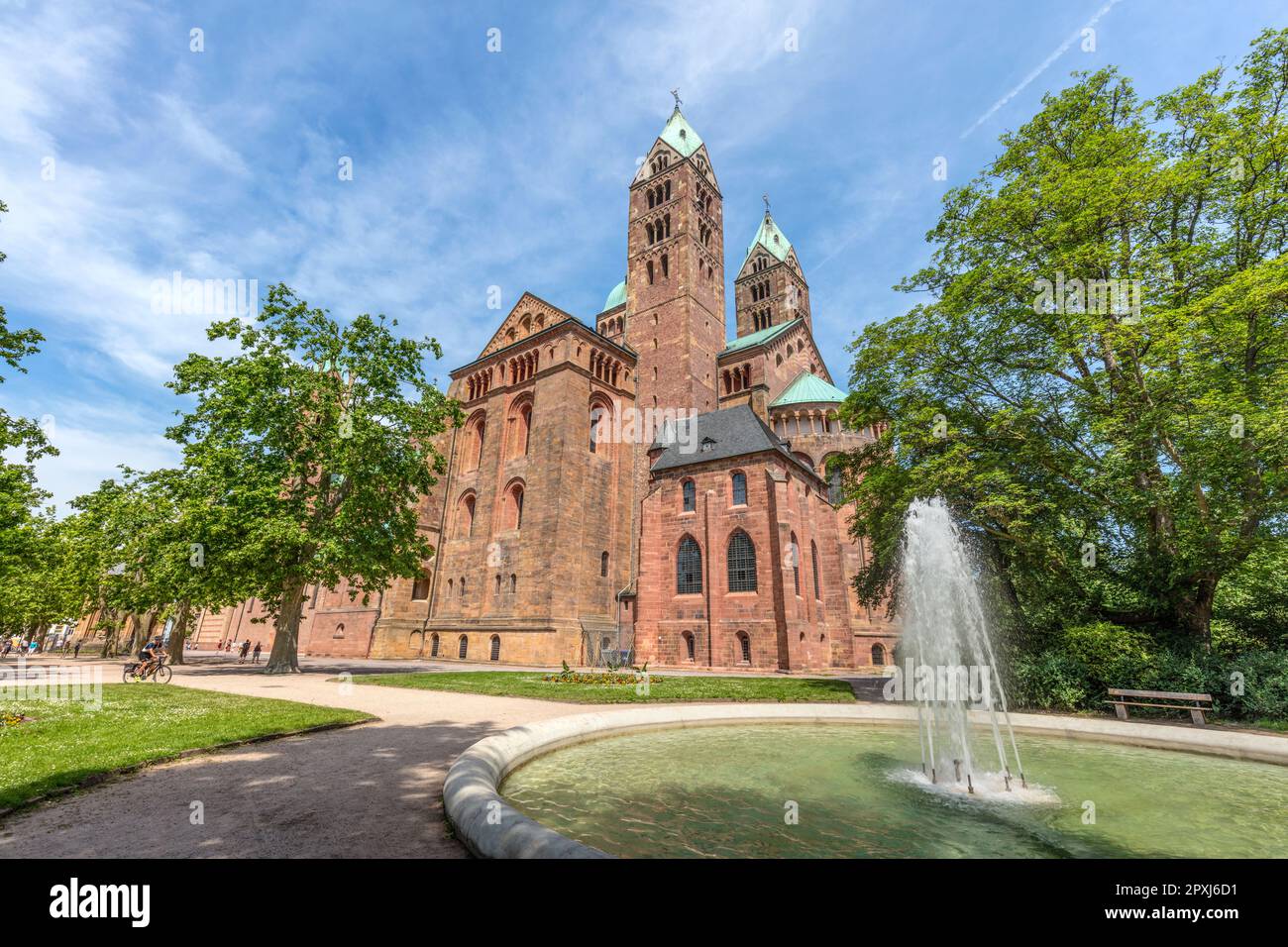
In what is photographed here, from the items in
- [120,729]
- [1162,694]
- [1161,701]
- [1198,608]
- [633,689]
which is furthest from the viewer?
[633,689]

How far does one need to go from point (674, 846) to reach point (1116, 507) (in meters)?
14.2

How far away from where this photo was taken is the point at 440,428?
2353cm

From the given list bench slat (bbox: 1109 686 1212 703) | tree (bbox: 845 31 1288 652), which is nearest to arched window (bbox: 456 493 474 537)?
tree (bbox: 845 31 1288 652)

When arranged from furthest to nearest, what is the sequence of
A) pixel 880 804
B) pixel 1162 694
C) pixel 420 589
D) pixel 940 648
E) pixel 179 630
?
pixel 420 589, pixel 179 630, pixel 1162 694, pixel 940 648, pixel 880 804

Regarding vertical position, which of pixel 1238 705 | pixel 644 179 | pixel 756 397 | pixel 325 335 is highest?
pixel 644 179

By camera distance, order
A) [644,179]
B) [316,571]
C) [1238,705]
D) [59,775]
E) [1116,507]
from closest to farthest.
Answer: [59,775]
[1238,705]
[1116,507]
[316,571]
[644,179]

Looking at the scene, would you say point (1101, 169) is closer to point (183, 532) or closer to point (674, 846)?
point (674, 846)

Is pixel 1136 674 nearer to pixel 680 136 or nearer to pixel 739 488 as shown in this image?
pixel 739 488

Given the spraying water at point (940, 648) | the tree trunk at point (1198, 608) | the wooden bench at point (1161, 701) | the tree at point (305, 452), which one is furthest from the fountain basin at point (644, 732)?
the tree at point (305, 452)

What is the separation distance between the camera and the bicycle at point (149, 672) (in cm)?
1669

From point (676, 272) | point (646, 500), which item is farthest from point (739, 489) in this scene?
point (676, 272)

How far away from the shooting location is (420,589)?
120 ft

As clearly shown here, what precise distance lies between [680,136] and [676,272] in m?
14.9

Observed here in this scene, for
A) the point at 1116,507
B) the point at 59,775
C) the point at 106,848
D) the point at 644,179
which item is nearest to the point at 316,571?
the point at 59,775
